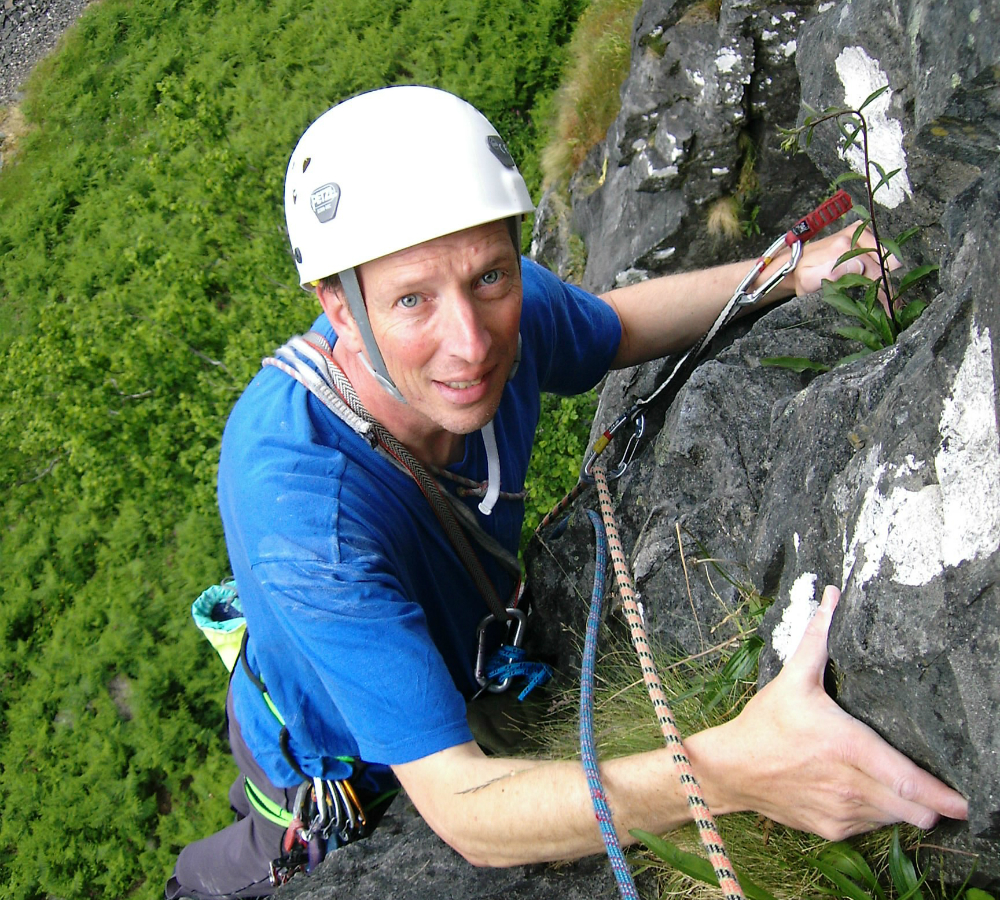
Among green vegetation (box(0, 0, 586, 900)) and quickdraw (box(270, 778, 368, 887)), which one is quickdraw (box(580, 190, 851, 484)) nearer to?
quickdraw (box(270, 778, 368, 887))

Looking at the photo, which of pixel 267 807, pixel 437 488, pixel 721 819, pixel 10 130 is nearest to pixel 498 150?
pixel 437 488

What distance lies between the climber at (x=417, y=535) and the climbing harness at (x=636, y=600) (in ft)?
0.21

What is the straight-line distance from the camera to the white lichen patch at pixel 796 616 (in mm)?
2100

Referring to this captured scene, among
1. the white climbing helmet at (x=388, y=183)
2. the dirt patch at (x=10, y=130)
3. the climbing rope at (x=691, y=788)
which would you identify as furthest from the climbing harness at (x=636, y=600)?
the dirt patch at (x=10, y=130)

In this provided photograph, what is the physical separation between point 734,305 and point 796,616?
147cm

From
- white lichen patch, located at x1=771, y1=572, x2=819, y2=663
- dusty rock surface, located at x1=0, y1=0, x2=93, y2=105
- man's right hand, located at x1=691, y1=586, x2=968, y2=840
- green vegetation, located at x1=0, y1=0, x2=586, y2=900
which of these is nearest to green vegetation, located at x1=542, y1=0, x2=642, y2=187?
green vegetation, located at x1=0, y1=0, x2=586, y2=900

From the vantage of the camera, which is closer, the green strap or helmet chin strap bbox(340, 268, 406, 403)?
helmet chin strap bbox(340, 268, 406, 403)

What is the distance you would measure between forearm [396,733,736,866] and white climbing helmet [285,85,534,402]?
1.13 m

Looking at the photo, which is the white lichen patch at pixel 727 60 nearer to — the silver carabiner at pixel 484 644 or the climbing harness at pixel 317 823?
the silver carabiner at pixel 484 644

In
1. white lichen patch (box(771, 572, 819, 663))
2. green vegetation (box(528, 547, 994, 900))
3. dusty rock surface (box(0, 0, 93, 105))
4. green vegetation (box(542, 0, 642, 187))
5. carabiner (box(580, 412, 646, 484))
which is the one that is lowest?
green vegetation (box(528, 547, 994, 900))

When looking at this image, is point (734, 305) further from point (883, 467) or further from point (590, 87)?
point (590, 87)

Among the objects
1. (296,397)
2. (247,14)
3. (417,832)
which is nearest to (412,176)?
(296,397)

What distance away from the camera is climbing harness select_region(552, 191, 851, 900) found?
187 cm

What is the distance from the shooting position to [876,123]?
8.13 feet
